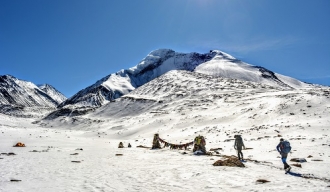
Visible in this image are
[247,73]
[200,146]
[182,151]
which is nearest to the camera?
[200,146]

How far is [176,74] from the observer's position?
507 ft

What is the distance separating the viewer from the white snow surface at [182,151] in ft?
47.8

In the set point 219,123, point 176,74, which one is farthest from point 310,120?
point 176,74

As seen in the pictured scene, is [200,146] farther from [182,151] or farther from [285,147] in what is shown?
[285,147]

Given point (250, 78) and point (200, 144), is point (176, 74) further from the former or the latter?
point (200, 144)

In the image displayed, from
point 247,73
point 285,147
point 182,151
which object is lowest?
point 182,151

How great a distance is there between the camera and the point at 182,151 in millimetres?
32969

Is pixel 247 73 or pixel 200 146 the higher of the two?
pixel 247 73

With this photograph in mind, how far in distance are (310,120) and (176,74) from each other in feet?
370

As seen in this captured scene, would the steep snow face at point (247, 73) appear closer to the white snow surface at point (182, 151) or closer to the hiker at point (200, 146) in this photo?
the white snow surface at point (182, 151)

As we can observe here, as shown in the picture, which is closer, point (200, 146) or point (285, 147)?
point (285, 147)

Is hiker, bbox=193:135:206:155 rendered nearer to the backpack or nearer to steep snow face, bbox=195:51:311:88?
the backpack

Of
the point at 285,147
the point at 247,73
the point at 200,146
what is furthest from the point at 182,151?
the point at 247,73

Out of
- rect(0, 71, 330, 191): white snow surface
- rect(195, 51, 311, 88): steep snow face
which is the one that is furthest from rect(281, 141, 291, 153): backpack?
rect(195, 51, 311, 88): steep snow face
